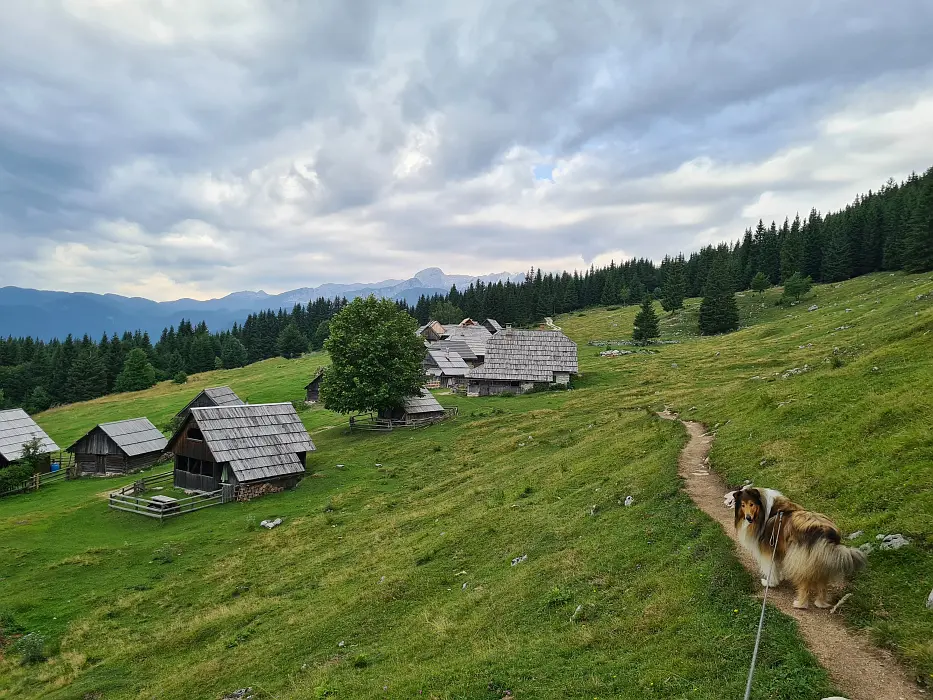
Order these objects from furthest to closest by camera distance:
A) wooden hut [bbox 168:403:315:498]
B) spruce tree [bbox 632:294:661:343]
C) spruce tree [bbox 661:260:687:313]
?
spruce tree [bbox 661:260:687:313] → spruce tree [bbox 632:294:661:343] → wooden hut [bbox 168:403:315:498]

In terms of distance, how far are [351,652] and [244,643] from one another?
4.54 meters

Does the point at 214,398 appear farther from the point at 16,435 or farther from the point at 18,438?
the point at 16,435

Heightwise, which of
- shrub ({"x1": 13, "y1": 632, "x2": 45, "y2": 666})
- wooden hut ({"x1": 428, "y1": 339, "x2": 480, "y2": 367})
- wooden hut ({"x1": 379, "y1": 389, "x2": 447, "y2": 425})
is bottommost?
shrub ({"x1": 13, "y1": 632, "x2": 45, "y2": 666})

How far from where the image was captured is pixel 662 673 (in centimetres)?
803

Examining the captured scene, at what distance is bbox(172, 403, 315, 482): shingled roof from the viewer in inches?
1312

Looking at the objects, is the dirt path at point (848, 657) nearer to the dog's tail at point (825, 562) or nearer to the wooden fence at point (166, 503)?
the dog's tail at point (825, 562)

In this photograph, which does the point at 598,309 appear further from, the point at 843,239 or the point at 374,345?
the point at 374,345

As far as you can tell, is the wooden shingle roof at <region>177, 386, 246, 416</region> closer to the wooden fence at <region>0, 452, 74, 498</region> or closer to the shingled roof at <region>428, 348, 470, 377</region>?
the wooden fence at <region>0, 452, 74, 498</region>

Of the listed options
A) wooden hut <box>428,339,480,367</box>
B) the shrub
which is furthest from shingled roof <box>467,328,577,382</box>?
the shrub

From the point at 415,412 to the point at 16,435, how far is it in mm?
36916

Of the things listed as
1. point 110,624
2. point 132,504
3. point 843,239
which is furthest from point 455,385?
point 843,239

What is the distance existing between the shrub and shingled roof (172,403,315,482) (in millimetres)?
15116

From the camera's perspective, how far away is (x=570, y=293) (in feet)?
509

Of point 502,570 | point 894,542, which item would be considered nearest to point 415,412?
point 502,570
